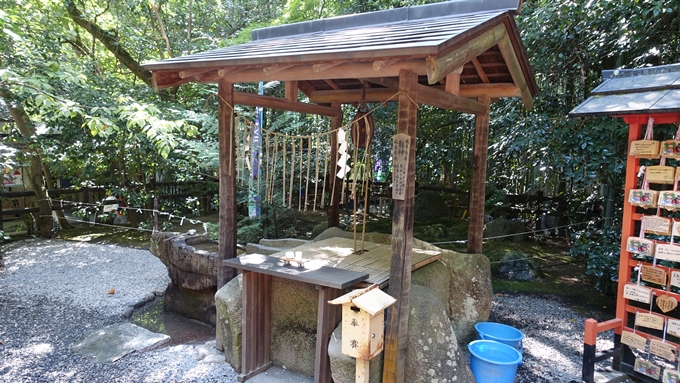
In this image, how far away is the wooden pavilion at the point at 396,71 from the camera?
3.12 meters

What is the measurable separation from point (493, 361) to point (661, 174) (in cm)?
227

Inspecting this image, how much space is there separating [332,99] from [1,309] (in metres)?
5.60

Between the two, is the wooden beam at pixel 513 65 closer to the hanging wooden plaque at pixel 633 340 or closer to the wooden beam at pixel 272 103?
the wooden beam at pixel 272 103

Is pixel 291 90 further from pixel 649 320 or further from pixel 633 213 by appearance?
pixel 649 320

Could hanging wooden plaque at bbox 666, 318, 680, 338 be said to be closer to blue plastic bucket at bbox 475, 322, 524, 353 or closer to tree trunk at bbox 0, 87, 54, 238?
blue plastic bucket at bbox 475, 322, 524, 353

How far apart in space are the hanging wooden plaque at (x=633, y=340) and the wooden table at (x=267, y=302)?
2.62 m

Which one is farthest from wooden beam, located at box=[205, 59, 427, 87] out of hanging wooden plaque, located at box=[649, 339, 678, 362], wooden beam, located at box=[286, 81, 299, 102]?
hanging wooden plaque, located at box=[649, 339, 678, 362]

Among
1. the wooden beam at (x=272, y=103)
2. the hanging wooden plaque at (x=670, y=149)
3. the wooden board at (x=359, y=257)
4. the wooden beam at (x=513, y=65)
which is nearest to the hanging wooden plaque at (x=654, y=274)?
the hanging wooden plaque at (x=670, y=149)

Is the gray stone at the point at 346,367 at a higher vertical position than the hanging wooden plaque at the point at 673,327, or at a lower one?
lower

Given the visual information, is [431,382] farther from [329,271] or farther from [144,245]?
[144,245]

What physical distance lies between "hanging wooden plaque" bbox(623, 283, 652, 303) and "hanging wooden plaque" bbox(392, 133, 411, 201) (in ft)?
8.09

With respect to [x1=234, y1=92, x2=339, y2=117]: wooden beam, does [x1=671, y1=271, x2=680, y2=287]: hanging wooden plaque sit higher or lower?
lower

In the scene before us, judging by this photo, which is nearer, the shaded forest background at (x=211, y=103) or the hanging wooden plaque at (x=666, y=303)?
the hanging wooden plaque at (x=666, y=303)

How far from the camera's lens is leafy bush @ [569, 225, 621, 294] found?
543cm
